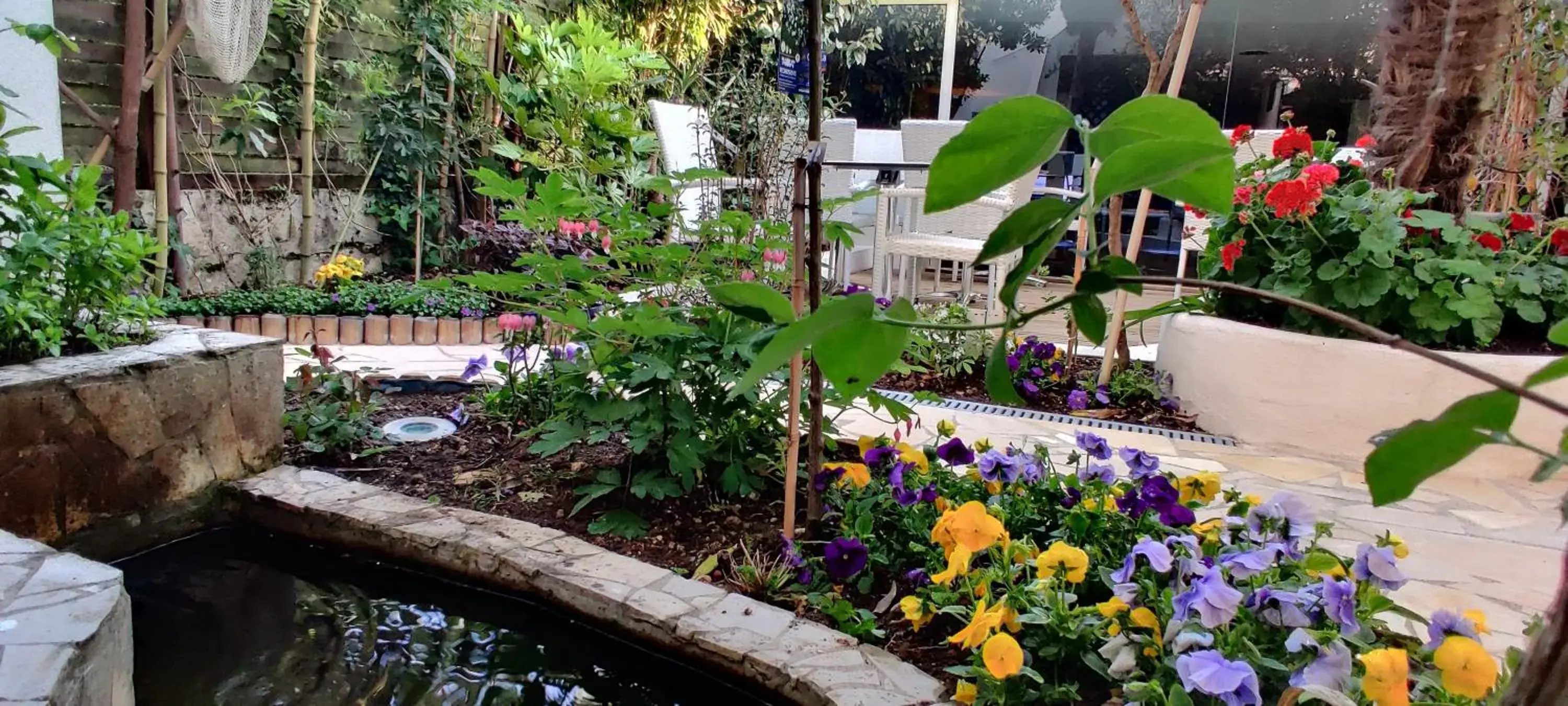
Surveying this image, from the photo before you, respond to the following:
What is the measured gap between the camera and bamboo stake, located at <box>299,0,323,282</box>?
14.5ft

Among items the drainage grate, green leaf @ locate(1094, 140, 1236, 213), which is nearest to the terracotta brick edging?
the drainage grate

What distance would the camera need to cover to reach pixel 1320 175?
8.80ft

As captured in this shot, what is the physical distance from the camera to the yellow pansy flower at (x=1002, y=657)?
1.18 metres

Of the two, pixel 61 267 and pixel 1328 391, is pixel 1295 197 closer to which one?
pixel 1328 391

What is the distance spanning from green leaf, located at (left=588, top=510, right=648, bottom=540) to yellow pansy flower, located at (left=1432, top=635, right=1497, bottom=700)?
1406 millimetres

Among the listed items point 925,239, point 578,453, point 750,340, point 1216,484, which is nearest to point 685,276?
point 578,453

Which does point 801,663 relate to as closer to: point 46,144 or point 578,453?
point 578,453

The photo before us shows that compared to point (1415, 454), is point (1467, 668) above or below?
below

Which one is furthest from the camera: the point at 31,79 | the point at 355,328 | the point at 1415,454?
the point at 355,328

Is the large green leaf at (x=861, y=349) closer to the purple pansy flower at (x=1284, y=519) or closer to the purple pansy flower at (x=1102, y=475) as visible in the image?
the purple pansy flower at (x=1284, y=519)

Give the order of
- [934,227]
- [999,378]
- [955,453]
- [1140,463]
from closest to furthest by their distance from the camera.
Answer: [999,378]
[1140,463]
[955,453]
[934,227]

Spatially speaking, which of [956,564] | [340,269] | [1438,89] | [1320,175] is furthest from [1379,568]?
[340,269]

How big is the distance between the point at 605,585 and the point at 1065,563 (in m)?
0.85

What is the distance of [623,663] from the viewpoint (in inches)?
65.7
